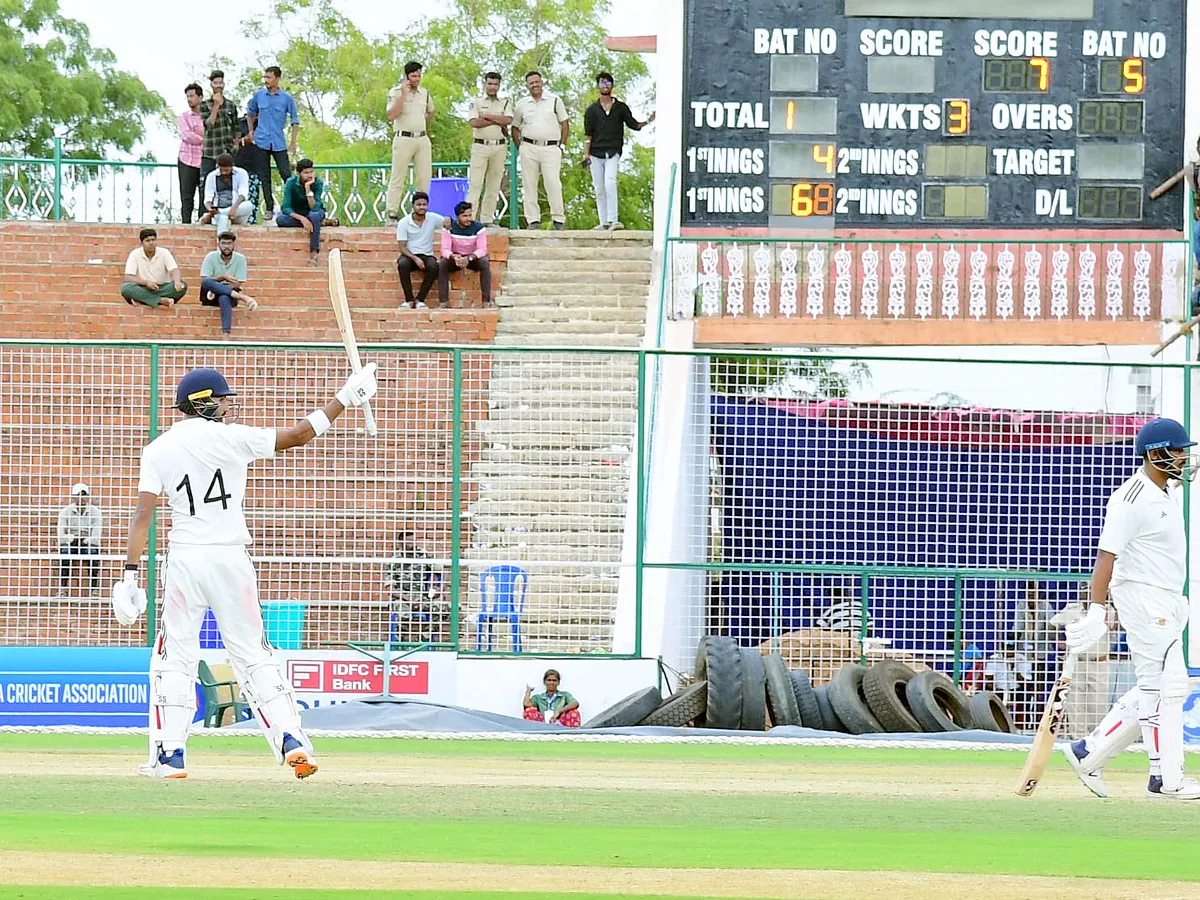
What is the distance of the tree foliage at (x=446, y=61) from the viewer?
5312cm

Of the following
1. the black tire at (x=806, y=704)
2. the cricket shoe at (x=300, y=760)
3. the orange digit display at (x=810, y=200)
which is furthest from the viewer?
the orange digit display at (x=810, y=200)

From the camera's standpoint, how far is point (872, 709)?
622 inches

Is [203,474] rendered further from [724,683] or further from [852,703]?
[852,703]

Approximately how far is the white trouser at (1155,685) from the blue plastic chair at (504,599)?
7490 millimetres

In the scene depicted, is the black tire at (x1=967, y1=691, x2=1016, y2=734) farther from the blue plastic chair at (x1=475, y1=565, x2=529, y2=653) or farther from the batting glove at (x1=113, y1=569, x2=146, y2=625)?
the batting glove at (x1=113, y1=569, x2=146, y2=625)

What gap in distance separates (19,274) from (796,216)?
932cm

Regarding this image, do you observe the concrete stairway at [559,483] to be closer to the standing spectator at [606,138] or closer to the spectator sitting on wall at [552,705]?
the spectator sitting on wall at [552,705]

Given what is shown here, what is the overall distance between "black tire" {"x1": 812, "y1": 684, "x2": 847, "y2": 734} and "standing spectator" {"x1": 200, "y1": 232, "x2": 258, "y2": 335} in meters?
9.66

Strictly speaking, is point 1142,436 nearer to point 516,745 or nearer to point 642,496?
point 516,745

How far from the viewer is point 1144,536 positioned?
33.6ft

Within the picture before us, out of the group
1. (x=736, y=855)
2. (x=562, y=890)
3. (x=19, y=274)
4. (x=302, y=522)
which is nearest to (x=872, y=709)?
(x=302, y=522)

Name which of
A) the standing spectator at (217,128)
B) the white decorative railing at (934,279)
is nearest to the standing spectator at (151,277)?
the standing spectator at (217,128)

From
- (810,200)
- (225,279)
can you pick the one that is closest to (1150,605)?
(810,200)

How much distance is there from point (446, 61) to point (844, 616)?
3908cm
